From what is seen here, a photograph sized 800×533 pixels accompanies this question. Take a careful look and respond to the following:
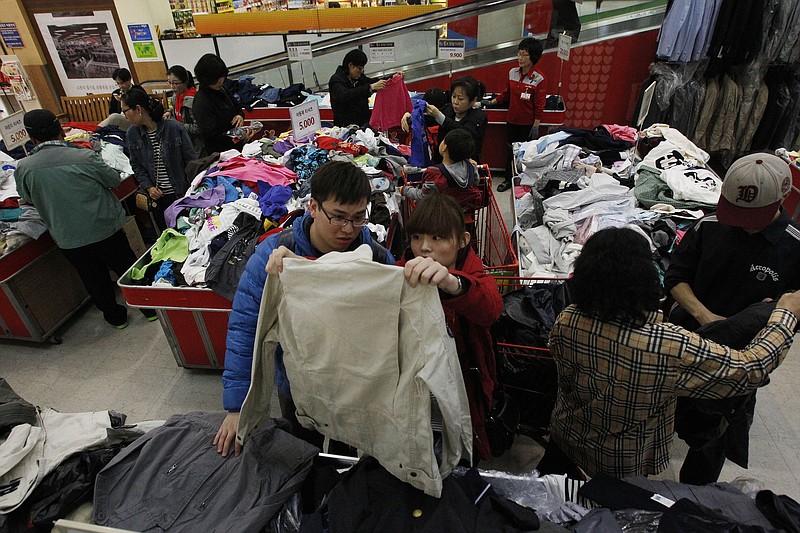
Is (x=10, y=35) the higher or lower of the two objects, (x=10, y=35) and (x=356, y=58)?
the higher

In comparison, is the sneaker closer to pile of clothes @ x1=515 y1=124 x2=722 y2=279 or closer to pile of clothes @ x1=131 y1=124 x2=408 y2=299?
pile of clothes @ x1=515 y1=124 x2=722 y2=279

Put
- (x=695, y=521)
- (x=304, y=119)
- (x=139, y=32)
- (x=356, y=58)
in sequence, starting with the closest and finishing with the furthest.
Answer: (x=695, y=521), (x=304, y=119), (x=356, y=58), (x=139, y=32)

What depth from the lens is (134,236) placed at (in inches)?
176

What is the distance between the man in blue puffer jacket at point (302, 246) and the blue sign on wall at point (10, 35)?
1052 centimetres

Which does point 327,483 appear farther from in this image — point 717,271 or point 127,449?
point 717,271

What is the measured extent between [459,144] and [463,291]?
216cm

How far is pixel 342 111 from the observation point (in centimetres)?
531

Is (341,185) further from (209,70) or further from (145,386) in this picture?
(209,70)

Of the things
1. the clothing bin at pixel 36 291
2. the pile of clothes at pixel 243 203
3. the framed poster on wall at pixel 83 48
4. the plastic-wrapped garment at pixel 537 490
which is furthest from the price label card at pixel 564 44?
the framed poster on wall at pixel 83 48

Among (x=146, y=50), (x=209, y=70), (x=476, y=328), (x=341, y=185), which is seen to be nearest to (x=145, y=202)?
(x=209, y=70)

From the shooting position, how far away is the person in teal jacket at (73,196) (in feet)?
10.8

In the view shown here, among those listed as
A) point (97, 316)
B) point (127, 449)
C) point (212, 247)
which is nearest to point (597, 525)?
point (127, 449)

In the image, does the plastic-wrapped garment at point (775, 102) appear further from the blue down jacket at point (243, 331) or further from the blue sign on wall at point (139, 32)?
the blue sign on wall at point (139, 32)

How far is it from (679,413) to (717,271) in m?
0.69
